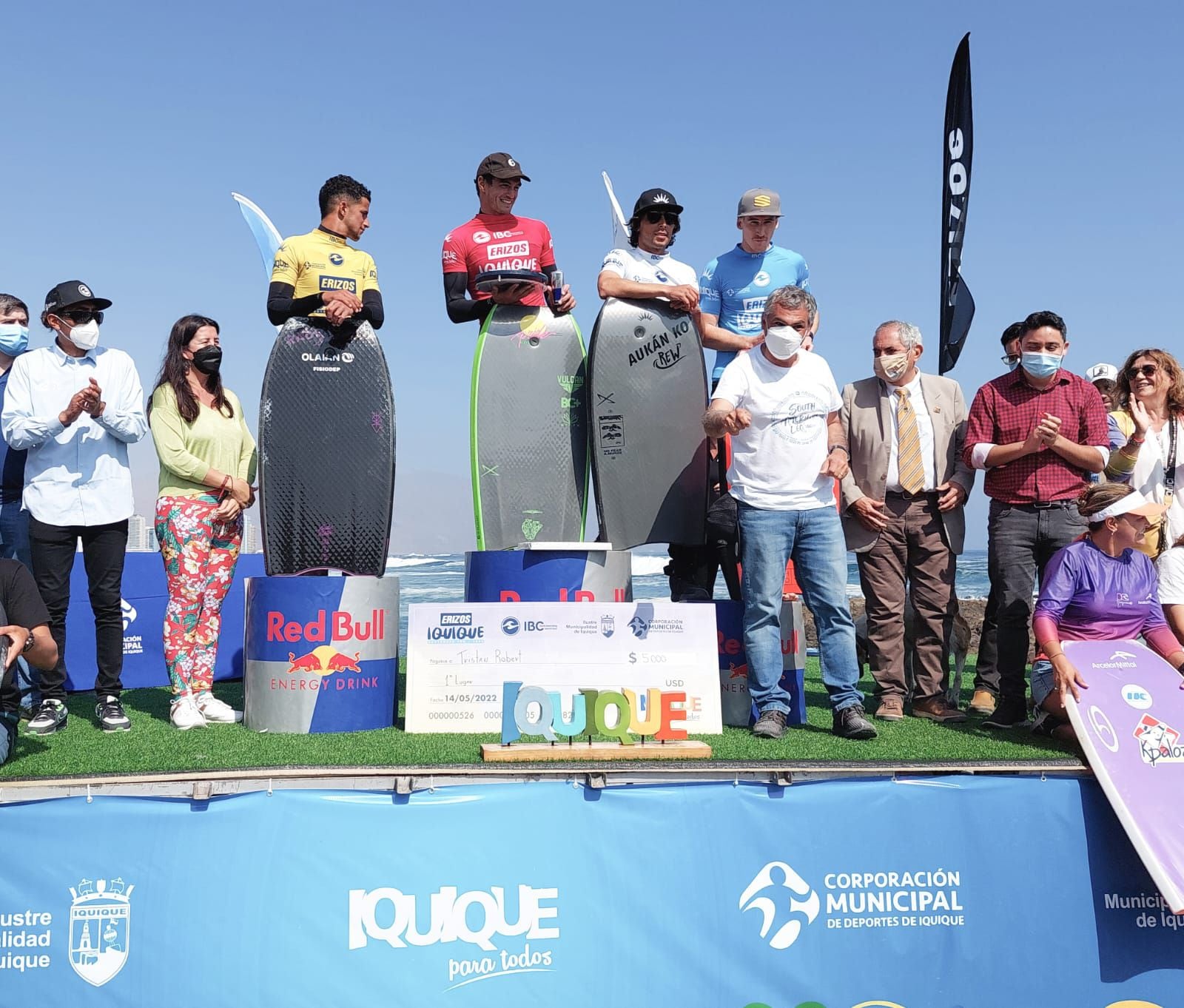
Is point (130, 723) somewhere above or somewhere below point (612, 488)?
below

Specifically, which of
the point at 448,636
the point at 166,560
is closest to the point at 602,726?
the point at 448,636

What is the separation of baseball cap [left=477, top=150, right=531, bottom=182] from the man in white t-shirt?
1672 millimetres

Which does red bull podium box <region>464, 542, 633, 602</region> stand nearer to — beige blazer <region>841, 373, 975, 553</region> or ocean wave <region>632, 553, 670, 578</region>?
beige blazer <region>841, 373, 975, 553</region>

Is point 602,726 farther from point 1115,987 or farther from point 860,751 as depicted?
point 1115,987

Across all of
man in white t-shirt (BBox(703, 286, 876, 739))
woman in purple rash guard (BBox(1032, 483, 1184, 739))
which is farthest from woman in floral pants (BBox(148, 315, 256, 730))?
woman in purple rash guard (BBox(1032, 483, 1184, 739))

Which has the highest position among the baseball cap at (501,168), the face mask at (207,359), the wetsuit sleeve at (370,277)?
the baseball cap at (501,168)

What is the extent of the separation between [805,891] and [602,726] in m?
0.84

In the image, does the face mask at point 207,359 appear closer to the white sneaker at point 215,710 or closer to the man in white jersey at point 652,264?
the white sneaker at point 215,710

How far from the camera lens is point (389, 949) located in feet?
9.26

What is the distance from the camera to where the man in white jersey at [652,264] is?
478 cm

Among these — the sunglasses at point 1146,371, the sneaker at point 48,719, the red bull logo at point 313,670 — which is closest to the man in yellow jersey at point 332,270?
the red bull logo at point 313,670

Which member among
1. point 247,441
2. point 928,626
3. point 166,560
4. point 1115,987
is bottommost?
point 1115,987

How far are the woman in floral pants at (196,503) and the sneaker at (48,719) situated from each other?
0.42m

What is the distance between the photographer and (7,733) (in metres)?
3.34
